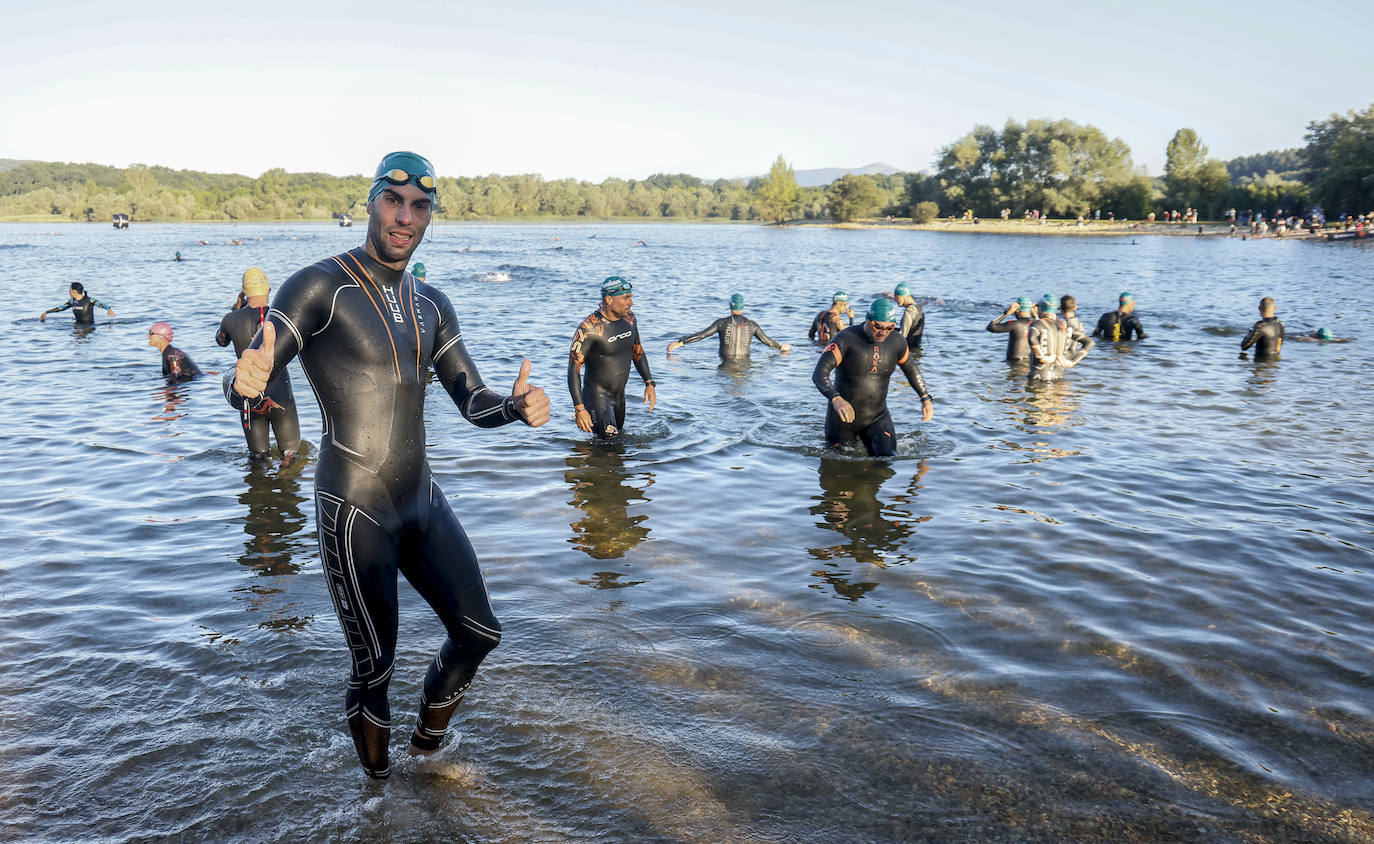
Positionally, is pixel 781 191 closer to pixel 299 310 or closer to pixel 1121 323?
pixel 1121 323

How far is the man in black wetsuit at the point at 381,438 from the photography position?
12.2 feet

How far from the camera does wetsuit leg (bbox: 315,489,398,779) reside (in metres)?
3.72

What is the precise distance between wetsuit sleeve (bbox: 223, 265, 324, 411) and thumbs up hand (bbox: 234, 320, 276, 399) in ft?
0.39

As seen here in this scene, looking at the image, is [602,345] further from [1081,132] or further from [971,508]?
[1081,132]

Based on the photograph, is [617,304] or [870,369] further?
[617,304]

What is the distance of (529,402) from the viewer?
3748mm

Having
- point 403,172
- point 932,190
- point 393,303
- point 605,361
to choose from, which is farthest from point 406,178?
point 932,190

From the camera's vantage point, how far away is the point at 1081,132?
4257 inches

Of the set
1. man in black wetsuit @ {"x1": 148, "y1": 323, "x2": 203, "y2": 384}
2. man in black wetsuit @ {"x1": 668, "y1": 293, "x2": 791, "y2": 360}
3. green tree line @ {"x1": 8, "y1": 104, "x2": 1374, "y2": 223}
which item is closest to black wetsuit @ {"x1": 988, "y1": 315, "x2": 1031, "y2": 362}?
man in black wetsuit @ {"x1": 668, "y1": 293, "x2": 791, "y2": 360}

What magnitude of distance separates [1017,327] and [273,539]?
48.3 ft

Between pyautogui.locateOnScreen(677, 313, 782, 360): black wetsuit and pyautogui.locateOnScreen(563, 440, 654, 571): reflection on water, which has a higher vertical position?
pyautogui.locateOnScreen(677, 313, 782, 360): black wetsuit

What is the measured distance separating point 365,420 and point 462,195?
17558 cm

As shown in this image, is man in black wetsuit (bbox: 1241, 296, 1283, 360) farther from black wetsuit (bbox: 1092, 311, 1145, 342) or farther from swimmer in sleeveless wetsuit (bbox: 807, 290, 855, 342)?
swimmer in sleeveless wetsuit (bbox: 807, 290, 855, 342)

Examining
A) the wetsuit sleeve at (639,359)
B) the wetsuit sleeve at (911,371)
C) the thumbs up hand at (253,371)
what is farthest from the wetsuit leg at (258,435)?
the wetsuit sleeve at (911,371)
